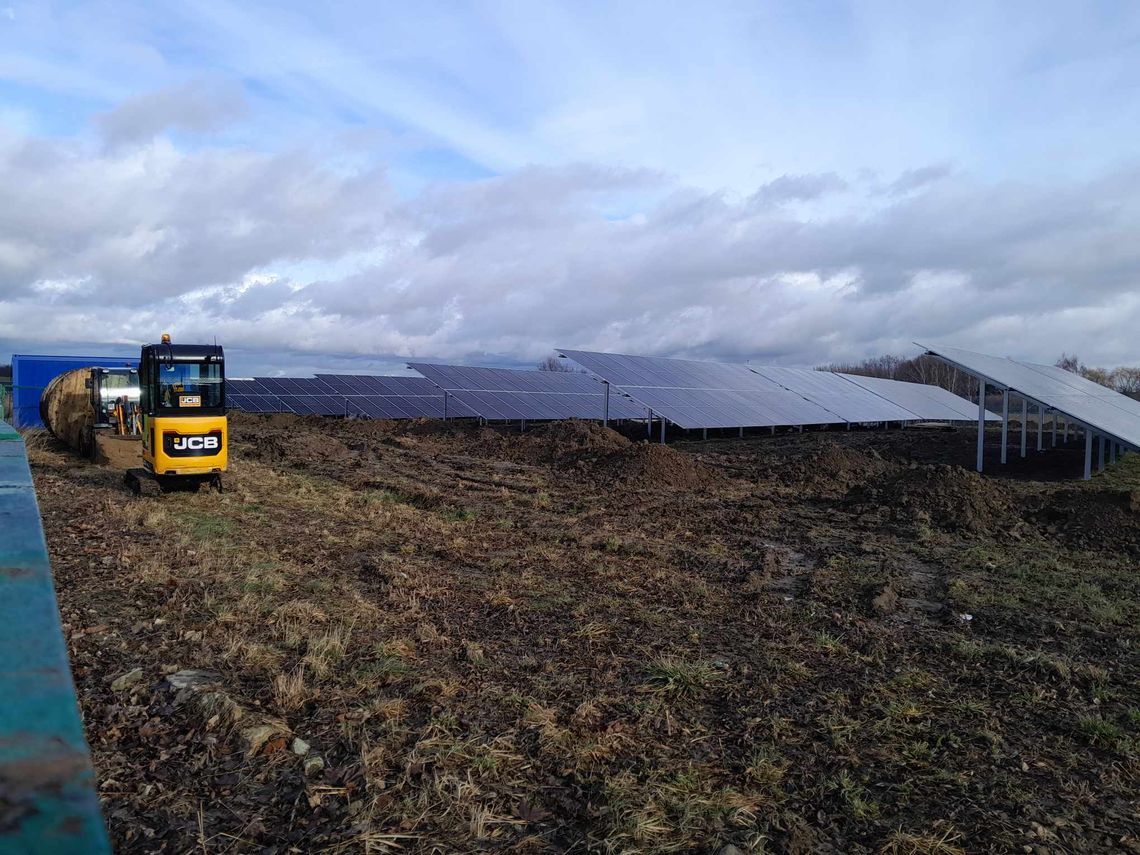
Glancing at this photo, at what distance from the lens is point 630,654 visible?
657 centimetres

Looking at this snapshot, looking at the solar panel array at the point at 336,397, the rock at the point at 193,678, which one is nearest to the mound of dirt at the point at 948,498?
the rock at the point at 193,678

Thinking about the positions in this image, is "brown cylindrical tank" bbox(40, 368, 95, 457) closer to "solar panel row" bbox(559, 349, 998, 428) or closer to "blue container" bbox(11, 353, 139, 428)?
"blue container" bbox(11, 353, 139, 428)

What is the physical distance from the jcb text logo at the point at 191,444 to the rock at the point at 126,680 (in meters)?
8.03

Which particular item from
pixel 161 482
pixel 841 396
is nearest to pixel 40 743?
pixel 161 482

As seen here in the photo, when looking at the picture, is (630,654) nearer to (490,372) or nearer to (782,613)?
(782,613)

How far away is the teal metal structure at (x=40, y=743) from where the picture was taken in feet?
2.99

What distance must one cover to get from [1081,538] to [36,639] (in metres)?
14.6

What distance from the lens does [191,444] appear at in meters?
12.6

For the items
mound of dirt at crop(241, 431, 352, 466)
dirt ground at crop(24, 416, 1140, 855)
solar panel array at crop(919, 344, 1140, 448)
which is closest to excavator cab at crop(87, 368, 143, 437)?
mound of dirt at crop(241, 431, 352, 466)

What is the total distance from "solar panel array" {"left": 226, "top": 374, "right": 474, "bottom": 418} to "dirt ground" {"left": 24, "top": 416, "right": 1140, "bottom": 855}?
80.8 ft

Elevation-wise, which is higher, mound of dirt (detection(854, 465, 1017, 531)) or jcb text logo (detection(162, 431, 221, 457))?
jcb text logo (detection(162, 431, 221, 457))

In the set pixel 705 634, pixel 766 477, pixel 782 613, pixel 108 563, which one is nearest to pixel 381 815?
pixel 705 634

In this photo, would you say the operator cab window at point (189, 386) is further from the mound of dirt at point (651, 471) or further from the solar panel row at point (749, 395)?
the solar panel row at point (749, 395)

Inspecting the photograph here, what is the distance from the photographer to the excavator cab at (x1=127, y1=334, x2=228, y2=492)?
12.4m
